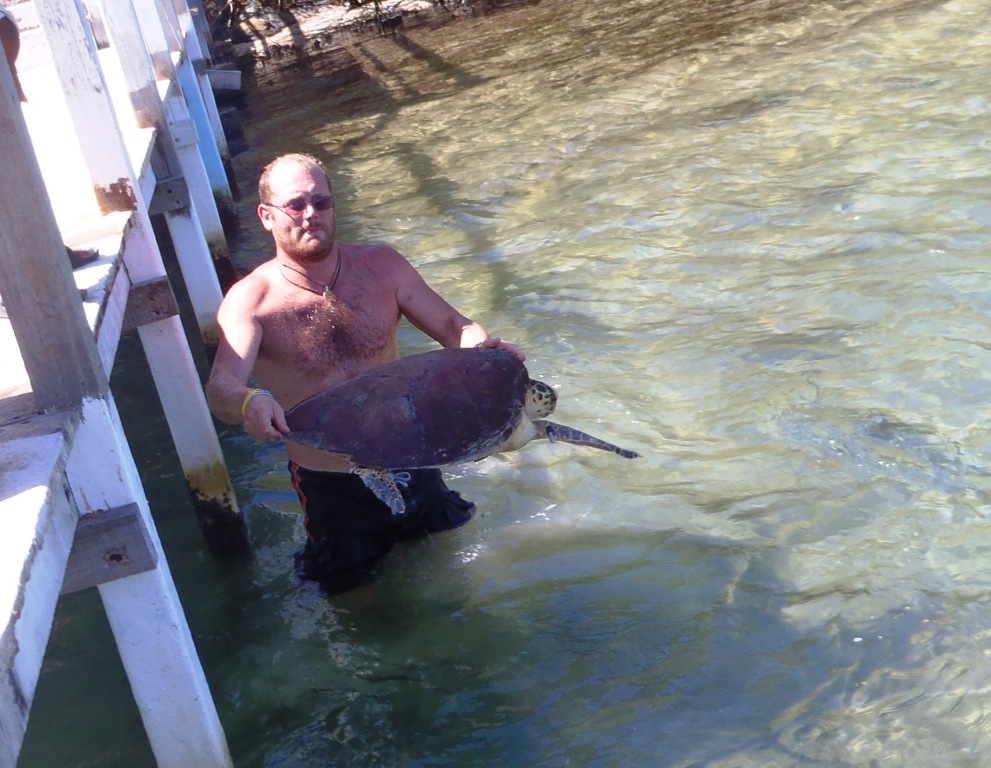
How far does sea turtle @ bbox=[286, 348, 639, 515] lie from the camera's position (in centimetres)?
362

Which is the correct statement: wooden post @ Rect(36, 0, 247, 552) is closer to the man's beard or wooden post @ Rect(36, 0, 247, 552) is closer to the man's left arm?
the man's beard

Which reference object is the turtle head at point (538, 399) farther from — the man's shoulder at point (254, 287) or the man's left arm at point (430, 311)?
the man's shoulder at point (254, 287)

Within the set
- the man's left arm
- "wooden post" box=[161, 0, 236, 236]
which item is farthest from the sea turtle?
"wooden post" box=[161, 0, 236, 236]

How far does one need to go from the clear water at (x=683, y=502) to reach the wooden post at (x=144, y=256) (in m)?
0.27

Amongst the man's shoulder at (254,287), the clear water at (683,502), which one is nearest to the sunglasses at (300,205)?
the man's shoulder at (254,287)

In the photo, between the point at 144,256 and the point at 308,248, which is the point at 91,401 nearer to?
the point at 308,248

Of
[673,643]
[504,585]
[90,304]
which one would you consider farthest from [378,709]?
[90,304]

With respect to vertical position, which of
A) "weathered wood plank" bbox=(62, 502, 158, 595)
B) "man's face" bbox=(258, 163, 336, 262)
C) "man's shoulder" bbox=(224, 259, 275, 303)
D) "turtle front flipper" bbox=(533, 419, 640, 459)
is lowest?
"turtle front flipper" bbox=(533, 419, 640, 459)

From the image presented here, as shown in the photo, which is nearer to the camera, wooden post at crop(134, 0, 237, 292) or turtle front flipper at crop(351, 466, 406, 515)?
turtle front flipper at crop(351, 466, 406, 515)

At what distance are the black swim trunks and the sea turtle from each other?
44 centimetres

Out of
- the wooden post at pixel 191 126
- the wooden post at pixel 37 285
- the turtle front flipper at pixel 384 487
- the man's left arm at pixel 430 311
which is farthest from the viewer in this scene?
the wooden post at pixel 191 126

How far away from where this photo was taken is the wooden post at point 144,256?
3.93 m

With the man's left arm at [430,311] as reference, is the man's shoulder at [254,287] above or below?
above

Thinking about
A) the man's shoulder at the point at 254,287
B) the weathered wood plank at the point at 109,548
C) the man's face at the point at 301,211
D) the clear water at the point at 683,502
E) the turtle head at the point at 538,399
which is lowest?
the clear water at the point at 683,502
